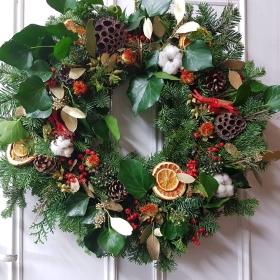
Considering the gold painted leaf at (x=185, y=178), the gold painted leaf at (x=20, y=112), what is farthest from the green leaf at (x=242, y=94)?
the gold painted leaf at (x=20, y=112)

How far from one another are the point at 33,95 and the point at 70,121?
0.11 m

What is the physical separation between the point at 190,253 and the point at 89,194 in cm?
38

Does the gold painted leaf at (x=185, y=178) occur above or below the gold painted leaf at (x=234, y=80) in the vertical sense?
below

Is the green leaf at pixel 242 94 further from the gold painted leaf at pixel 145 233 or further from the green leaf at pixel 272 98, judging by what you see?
the gold painted leaf at pixel 145 233

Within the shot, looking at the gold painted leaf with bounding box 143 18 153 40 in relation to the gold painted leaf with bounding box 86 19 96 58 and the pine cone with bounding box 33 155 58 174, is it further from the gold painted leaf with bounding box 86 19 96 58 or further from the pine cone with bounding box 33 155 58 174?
the pine cone with bounding box 33 155 58 174

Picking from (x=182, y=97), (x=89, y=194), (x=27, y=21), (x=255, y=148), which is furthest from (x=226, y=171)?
(x=27, y=21)

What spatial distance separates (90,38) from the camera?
0.78m

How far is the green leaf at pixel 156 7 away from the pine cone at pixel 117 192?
45 cm

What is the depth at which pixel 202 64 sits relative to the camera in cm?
80

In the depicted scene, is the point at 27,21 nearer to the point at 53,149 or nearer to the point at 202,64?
the point at 53,149

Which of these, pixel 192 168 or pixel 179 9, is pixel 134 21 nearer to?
pixel 179 9

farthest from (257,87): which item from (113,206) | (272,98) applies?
(113,206)

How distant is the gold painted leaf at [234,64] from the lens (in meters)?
0.87

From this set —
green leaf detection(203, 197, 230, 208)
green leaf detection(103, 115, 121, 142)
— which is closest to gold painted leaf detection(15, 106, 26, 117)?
green leaf detection(103, 115, 121, 142)
